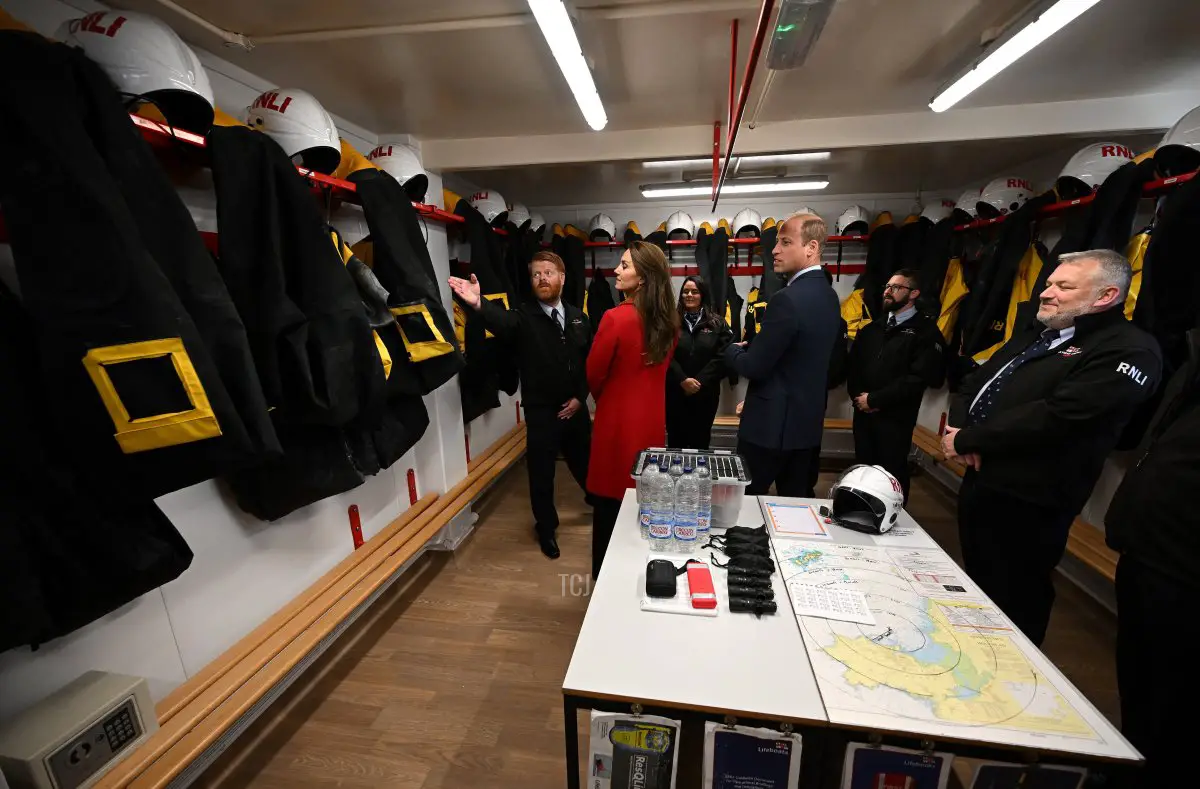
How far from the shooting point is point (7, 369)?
92 centimetres

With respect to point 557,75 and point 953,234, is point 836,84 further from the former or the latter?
point 953,234

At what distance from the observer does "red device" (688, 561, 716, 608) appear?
3.79 ft

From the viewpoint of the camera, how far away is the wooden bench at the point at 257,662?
117cm

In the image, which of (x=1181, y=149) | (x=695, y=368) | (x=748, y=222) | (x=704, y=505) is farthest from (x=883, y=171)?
(x=704, y=505)

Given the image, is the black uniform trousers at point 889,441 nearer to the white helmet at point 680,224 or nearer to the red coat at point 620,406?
the red coat at point 620,406

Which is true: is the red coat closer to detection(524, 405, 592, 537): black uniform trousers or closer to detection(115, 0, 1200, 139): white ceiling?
detection(524, 405, 592, 537): black uniform trousers

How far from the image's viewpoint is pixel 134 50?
3.65ft

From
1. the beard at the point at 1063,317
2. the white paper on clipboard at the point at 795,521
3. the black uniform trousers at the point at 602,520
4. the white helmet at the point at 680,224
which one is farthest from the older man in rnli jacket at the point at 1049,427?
the white helmet at the point at 680,224

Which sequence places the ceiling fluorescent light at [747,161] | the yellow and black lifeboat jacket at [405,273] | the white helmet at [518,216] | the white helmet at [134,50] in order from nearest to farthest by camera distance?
the white helmet at [134,50], the yellow and black lifeboat jacket at [405,273], the ceiling fluorescent light at [747,161], the white helmet at [518,216]

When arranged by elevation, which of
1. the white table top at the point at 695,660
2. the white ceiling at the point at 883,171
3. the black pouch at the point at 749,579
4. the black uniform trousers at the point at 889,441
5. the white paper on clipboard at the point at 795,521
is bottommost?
the black uniform trousers at the point at 889,441

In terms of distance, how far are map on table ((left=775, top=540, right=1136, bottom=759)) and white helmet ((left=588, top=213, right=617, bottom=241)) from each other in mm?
3776

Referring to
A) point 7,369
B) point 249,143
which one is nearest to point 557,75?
point 249,143

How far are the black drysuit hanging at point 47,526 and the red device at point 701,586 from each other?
52.1 inches

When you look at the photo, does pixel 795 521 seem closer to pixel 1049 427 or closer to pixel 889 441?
pixel 1049 427
